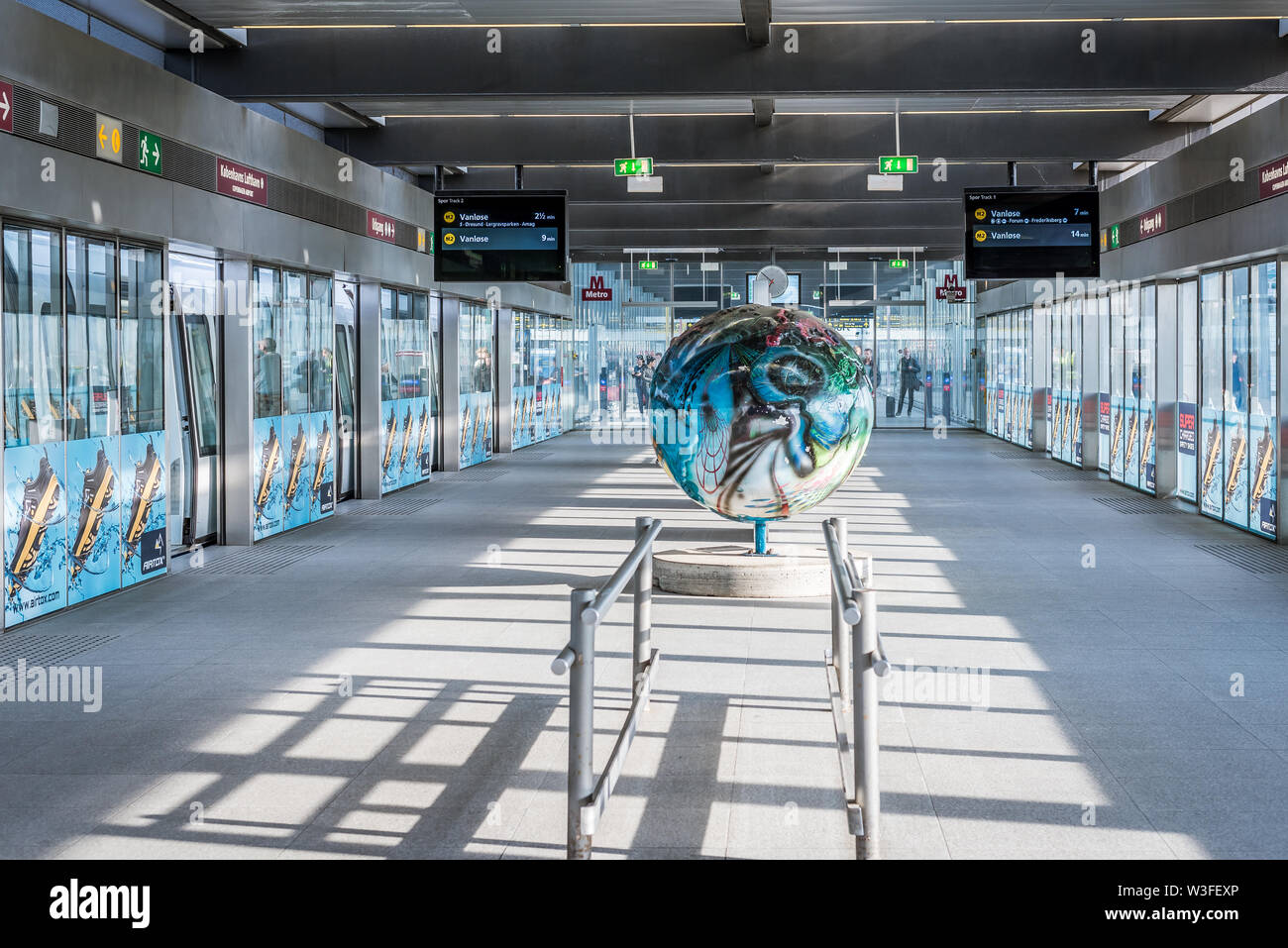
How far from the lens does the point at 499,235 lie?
50.6ft

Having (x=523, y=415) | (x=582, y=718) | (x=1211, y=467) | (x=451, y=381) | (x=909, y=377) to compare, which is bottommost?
(x=582, y=718)

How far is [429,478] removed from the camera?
776 inches

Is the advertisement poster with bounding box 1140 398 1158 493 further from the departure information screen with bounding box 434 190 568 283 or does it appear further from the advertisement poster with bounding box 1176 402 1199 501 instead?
the departure information screen with bounding box 434 190 568 283

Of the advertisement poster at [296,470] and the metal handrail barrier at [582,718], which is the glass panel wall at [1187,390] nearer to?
the advertisement poster at [296,470]

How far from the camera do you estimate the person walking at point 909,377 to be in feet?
120

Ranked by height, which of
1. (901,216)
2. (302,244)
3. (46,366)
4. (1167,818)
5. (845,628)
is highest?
(901,216)

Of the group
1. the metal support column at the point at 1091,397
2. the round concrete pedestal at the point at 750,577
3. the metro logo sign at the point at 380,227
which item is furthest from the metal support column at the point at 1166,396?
the metro logo sign at the point at 380,227

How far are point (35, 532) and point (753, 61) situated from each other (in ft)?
21.4

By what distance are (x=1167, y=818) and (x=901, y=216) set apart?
17803 mm

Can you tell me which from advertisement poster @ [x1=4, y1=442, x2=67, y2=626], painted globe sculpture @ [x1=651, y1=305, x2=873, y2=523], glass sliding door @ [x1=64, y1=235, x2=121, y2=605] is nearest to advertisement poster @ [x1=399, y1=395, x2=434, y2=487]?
glass sliding door @ [x1=64, y1=235, x2=121, y2=605]

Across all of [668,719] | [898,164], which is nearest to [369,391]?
[898,164]

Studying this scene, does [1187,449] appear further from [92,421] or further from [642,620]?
[92,421]
